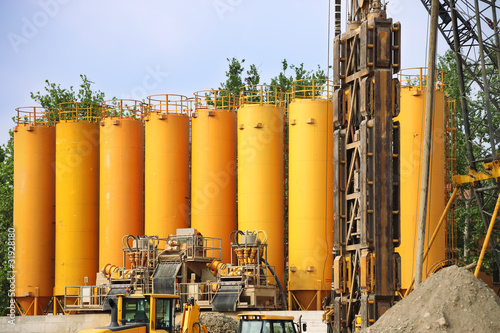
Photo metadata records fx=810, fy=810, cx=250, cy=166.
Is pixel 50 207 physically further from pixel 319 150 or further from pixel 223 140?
pixel 319 150

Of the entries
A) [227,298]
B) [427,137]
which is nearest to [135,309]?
[427,137]

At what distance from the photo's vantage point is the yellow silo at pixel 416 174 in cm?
3412

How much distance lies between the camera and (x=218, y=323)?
27547mm

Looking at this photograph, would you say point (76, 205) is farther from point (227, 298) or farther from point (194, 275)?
point (227, 298)

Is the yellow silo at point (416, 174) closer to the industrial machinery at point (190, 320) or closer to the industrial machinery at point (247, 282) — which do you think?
the industrial machinery at point (247, 282)

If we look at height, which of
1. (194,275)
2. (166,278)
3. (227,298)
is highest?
(194,275)

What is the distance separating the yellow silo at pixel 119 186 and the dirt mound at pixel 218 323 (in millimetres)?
12020

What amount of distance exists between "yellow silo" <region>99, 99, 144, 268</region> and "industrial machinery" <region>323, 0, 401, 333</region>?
63.5 ft

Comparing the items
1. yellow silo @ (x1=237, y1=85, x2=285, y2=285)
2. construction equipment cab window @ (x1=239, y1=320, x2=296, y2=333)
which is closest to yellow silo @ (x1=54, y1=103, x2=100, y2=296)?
yellow silo @ (x1=237, y1=85, x2=285, y2=285)

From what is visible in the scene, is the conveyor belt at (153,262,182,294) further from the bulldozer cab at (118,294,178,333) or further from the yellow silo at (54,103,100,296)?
the bulldozer cab at (118,294,178,333)

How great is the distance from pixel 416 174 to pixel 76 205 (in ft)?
55.3

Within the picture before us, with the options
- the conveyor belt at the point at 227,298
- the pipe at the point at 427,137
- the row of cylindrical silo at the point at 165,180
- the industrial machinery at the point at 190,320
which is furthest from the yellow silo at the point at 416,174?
the industrial machinery at the point at 190,320

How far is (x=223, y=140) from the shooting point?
38.4 metres

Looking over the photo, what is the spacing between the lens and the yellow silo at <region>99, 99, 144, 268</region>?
39.2 meters
